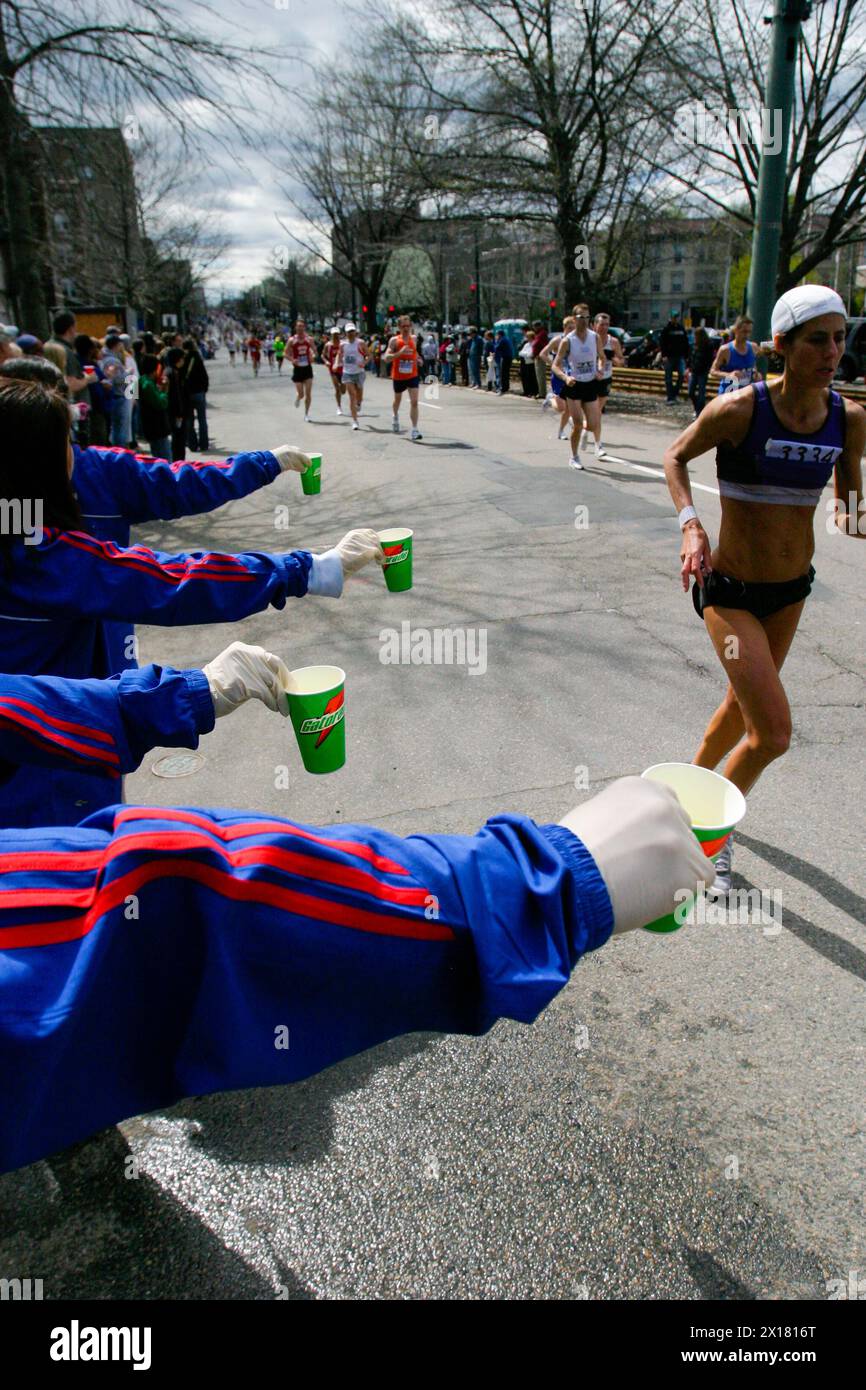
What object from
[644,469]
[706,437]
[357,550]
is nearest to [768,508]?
[706,437]

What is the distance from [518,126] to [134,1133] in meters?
27.2

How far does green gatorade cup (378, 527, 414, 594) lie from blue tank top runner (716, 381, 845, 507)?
1.24m

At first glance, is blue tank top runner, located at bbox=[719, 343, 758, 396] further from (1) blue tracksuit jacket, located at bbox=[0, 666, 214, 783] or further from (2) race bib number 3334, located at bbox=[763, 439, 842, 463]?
(1) blue tracksuit jacket, located at bbox=[0, 666, 214, 783]

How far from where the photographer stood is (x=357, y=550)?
10.3 feet

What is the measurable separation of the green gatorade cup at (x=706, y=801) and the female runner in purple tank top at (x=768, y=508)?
1920 millimetres

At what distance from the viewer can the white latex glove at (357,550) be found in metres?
3.11

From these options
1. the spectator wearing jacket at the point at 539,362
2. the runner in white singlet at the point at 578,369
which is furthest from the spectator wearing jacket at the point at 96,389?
the spectator wearing jacket at the point at 539,362

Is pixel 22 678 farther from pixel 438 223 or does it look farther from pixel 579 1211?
pixel 438 223

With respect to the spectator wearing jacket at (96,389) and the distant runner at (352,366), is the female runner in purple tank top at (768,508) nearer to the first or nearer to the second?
the spectator wearing jacket at (96,389)

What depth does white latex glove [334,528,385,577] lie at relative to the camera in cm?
311

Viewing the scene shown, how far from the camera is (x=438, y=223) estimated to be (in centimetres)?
2547

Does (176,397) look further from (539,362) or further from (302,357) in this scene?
(539,362)

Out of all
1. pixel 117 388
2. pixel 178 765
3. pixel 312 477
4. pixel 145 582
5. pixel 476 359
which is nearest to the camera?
pixel 145 582

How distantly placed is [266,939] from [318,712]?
164cm
